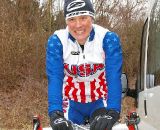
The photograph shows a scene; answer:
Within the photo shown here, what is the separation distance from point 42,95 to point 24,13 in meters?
3.09

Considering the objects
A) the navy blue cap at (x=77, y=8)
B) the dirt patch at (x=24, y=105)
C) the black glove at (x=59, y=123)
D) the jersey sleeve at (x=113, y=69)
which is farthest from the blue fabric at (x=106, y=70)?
the dirt patch at (x=24, y=105)

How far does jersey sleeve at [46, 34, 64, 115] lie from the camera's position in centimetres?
344

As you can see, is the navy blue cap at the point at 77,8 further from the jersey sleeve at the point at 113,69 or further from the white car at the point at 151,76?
the white car at the point at 151,76

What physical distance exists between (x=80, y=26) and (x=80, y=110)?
2.62 ft

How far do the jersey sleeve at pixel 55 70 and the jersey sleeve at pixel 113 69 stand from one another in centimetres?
35

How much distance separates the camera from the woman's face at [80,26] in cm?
335

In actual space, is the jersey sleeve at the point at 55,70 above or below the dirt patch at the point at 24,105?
above

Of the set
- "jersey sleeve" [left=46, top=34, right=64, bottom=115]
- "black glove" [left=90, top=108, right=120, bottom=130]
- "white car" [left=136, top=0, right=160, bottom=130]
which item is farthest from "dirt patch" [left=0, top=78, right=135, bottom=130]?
"black glove" [left=90, top=108, right=120, bottom=130]

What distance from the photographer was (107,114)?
3203mm

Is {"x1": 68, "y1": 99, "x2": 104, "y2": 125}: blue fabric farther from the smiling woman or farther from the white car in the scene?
the white car

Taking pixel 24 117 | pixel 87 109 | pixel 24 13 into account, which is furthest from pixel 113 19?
pixel 87 109

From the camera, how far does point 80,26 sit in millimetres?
3338

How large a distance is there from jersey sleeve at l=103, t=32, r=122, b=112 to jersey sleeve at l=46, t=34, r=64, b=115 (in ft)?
1.14

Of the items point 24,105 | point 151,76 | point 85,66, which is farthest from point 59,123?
point 24,105
